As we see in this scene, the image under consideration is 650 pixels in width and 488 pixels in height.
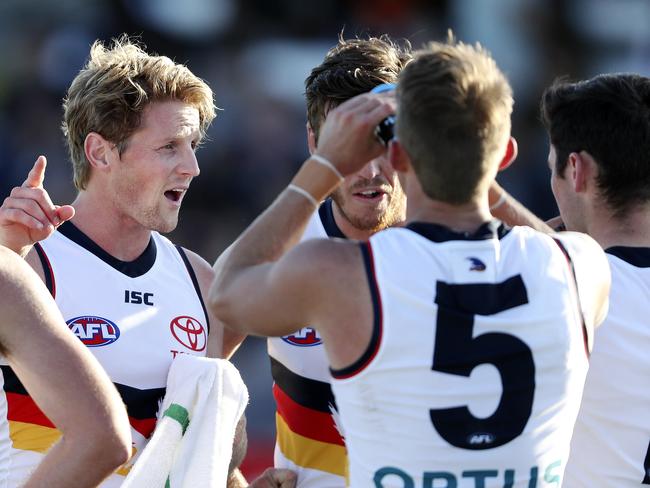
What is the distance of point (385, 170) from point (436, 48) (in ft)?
4.25

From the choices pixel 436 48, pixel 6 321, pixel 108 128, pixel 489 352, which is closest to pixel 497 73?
pixel 436 48

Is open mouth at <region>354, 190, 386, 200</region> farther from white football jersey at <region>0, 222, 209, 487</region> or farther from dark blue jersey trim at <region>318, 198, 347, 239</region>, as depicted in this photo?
white football jersey at <region>0, 222, 209, 487</region>

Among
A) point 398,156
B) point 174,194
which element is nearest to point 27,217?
point 174,194

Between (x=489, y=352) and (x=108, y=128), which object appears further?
(x=108, y=128)

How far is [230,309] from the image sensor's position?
2.99 meters

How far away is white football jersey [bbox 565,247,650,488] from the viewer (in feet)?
11.6

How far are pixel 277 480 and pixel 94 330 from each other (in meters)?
0.93

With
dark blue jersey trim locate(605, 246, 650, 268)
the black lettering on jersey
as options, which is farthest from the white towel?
dark blue jersey trim locate(605, 246, 650, 268)

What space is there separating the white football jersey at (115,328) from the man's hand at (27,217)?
38 centimetres

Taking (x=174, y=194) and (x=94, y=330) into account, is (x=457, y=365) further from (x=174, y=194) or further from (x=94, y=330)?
(x=174, y=194)

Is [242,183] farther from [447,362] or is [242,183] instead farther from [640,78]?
[447,362]

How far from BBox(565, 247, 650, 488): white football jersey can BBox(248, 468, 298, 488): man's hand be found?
3.82 ft

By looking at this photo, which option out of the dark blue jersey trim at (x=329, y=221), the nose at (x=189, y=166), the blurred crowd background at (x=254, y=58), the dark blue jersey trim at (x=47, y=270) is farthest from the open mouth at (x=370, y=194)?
the blurred crowd background at (x=254, y=58)

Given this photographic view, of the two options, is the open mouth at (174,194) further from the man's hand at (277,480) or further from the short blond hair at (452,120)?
the short blond hair at (452,120)
